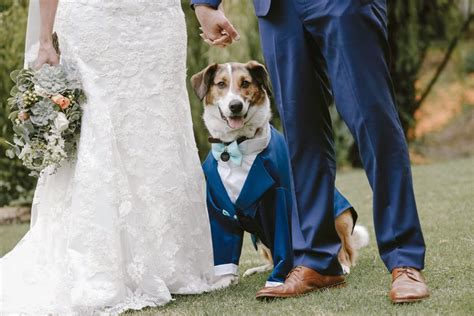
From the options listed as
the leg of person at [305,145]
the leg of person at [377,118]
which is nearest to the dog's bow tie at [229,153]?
the leg of person at [305,145]

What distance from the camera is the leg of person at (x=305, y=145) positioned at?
3.13 meters

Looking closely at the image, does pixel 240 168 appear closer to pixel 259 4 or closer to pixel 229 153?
pixel 229 153

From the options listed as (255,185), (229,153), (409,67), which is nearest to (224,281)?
(255,185)

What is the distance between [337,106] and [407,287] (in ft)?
2.38

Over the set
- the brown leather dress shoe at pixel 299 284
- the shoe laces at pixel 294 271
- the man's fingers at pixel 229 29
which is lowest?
the brown leather dress shoe at pixel 299 284

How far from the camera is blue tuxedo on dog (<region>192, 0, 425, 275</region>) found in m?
2.91

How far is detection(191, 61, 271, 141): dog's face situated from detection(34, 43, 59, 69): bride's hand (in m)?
0.81

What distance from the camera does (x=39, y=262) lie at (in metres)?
3.49

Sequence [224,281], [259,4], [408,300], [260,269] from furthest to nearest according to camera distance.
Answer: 1. [260,269]
2. [224,281]
3. [259,4]
4. [408,300]

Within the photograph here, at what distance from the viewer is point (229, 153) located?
12.0 feet

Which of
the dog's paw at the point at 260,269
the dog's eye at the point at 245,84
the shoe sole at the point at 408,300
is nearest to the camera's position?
the shoe sole at the point at 408,300

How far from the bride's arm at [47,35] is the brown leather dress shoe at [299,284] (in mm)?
1342

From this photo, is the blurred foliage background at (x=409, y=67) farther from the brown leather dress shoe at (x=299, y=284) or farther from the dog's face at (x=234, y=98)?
the brown leather dress shoe at (x=299, y=284)

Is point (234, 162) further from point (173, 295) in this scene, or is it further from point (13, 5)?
point (13, 5)
